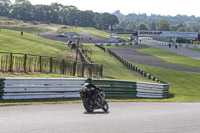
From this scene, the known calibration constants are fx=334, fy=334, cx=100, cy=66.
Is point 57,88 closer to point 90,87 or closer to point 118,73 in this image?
point 90,87

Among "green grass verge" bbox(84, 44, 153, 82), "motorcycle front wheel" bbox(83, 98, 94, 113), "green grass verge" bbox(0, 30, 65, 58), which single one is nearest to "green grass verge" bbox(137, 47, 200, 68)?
"green grass verge" bbox(84, 44, 153, 82)

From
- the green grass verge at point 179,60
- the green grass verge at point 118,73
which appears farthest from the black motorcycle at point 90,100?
the green grass verge at point 179,60

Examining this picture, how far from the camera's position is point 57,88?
16.3 metres

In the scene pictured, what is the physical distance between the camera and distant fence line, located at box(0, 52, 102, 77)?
2023 centimetres

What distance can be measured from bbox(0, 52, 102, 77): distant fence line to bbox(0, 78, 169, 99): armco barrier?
3.29m

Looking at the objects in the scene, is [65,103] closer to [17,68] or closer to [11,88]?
[11,88]

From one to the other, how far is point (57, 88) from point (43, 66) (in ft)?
27.0

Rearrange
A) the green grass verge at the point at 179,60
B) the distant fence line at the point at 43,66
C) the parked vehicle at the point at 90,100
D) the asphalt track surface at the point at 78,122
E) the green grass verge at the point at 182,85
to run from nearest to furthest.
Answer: the asphalt track surface at the point at 78,122
the parked vehicle at the point at 90,100
the distant fence line at the point at 43,66
the green grass verge at the point at 182,85
the green grass verge at the point at 179,60

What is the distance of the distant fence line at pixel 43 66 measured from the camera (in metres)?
20.2

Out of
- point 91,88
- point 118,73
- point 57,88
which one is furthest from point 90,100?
point 118,73

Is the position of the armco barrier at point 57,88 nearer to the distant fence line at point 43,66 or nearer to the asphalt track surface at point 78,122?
the asphalt track surface at point 78,122

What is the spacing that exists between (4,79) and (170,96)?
49.9 ft

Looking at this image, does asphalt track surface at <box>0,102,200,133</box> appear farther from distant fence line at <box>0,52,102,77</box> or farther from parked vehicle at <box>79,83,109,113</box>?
distant fence line at <box>0,52,102,77</box>

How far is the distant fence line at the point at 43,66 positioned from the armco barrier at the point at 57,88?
3294 mm
